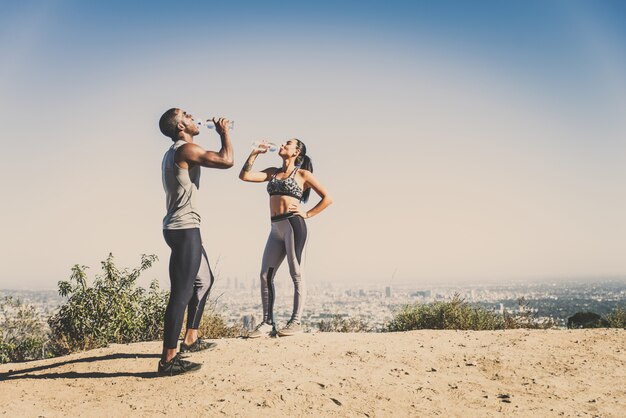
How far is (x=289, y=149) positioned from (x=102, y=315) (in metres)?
5.00

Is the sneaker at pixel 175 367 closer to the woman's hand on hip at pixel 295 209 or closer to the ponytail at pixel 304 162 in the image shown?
the woman's hand on hip at pixel 295 209

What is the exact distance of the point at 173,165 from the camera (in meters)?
4.29

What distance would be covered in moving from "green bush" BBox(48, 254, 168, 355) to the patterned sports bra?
428 cm

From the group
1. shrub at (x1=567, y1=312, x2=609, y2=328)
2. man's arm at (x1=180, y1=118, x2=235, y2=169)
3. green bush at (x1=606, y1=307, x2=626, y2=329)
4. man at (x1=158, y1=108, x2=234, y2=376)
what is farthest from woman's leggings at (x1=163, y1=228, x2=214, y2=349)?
shrub at (x1=567, y1=312, x2=609, y2=328)

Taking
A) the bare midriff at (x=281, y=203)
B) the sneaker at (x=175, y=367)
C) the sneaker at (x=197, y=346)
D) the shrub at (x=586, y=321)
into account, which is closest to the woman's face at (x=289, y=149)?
the bare midriff at (x=281, y=203)

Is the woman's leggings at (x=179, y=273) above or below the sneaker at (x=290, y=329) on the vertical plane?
above

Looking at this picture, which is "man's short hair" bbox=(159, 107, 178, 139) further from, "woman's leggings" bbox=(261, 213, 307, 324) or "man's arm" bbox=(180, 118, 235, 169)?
"woman's leggings" bbox=(261, 213, 307, 324)

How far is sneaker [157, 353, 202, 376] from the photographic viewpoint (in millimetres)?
4215

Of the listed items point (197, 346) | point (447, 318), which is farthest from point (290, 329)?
point (447, 318)

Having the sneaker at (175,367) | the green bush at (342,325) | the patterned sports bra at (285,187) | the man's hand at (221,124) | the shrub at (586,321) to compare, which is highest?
the man's hand at (221,124)

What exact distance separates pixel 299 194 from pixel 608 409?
397 centimetres

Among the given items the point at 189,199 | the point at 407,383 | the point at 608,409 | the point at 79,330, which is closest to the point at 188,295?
the point at 189,199

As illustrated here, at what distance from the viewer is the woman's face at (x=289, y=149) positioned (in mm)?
6078

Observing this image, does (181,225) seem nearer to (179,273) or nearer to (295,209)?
(179,273)
